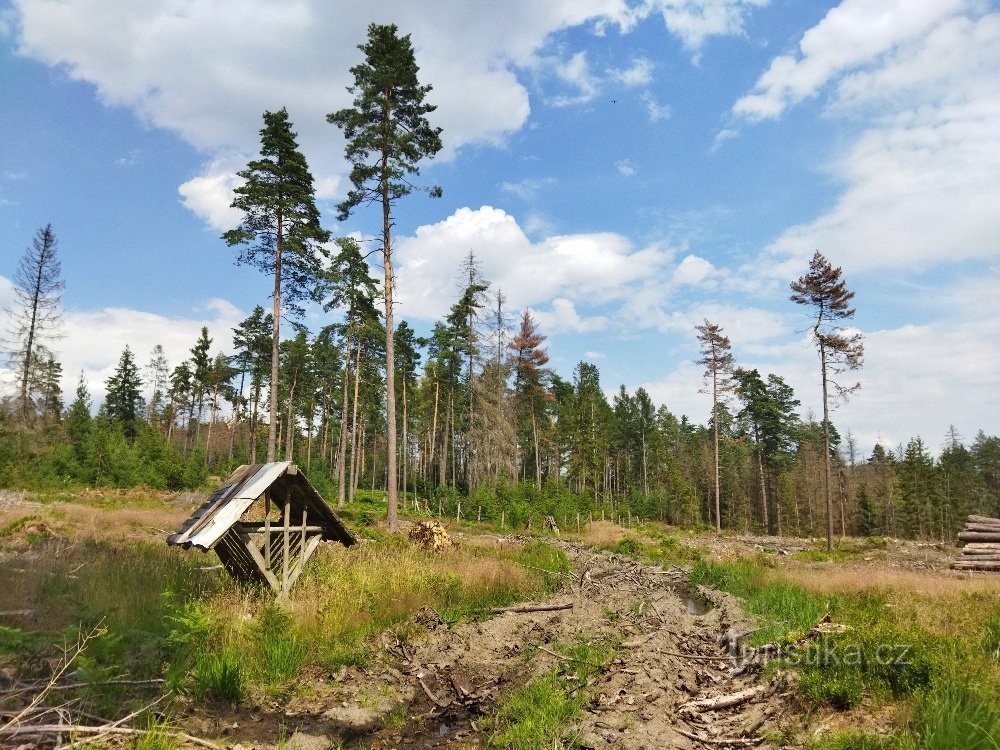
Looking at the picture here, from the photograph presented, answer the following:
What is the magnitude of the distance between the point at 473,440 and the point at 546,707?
36215mm

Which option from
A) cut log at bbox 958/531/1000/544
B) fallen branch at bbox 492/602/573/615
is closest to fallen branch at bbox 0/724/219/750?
fallen branch at bbox 492/602/573/615

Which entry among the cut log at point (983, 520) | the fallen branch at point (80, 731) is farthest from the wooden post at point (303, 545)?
the cut log at point (983, 520)

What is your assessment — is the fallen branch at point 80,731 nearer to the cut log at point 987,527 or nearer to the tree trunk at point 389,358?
the tree trunk at point 389,358

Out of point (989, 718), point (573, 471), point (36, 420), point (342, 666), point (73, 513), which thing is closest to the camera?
point (989, 718)

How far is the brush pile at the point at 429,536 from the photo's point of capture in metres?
17.6

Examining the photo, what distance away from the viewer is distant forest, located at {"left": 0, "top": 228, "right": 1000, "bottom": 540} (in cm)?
3717

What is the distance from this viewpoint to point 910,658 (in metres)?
5.88

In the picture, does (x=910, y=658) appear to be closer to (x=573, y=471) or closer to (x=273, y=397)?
(x=273, y=397)

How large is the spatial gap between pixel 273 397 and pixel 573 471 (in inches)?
1400

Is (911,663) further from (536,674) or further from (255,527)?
(255,527)

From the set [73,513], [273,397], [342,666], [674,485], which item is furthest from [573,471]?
[342,666]

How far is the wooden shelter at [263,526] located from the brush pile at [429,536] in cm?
755

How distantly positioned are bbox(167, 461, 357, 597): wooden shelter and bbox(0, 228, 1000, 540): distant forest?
13.1 m

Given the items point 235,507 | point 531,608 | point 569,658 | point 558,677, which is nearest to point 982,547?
point 531,608
